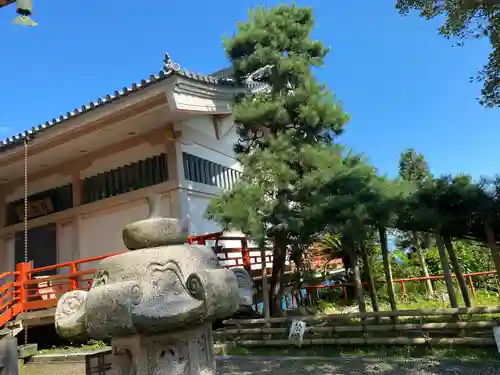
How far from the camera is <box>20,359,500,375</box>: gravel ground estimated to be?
5031mm

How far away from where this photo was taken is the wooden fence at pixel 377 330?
582 centimetres

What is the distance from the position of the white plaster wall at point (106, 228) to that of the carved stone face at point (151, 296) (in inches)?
295

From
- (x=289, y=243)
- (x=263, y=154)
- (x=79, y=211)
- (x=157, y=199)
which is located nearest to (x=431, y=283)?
(x=289, y=243)

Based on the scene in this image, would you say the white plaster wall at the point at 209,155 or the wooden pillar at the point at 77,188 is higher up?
the white plaster wall at the point at 209,155

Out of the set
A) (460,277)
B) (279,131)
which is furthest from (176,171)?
(460,277)

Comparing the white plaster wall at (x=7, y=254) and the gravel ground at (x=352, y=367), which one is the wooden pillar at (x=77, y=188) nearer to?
the white plaster wall at (x=7, y=254)

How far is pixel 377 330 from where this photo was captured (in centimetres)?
657

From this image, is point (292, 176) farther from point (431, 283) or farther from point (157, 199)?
point (431, 283)

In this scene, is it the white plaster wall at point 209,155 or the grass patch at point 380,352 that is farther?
the white plaster wall at point 209,155

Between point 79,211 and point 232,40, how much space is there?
252 inches

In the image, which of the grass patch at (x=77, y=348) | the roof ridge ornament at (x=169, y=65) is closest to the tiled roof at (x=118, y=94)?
the roof ridge ornament at (x=169, y=65)

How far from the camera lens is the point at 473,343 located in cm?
571

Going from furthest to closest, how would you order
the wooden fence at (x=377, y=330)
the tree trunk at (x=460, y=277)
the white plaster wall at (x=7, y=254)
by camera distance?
the white plaster wall at (x=7, y=254)
the tree trunk at (x=460, y=277)
the wooden fence at (x=377, y=330)

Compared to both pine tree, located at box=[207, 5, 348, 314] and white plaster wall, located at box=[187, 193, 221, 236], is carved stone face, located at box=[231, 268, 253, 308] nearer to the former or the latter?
pine tree, located at box=[207, 5, 348, 314]
